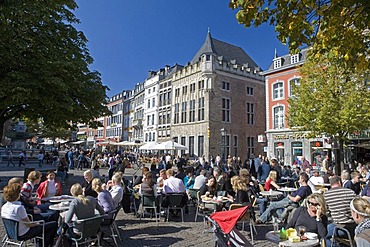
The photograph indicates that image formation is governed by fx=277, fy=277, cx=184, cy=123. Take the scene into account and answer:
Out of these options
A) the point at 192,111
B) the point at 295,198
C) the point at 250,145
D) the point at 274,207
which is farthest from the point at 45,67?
the point at 250,145

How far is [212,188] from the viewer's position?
8438 millimetres

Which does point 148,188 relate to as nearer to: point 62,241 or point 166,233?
point 166,233

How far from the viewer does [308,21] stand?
15.5 ft

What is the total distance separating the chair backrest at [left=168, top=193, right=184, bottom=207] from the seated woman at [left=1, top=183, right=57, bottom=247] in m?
3.53

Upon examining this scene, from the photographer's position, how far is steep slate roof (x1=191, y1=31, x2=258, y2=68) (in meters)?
39.9

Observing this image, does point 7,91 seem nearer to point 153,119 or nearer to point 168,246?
point 168,246

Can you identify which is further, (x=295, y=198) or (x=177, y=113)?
(x=177, y=113)

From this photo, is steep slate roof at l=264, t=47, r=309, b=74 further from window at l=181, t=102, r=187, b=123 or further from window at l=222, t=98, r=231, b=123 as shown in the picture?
window at l=181, t=102, r=187, b=123

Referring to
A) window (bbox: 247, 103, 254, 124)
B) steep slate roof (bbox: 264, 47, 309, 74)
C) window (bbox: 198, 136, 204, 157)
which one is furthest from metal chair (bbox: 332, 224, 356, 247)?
window (bbox: 247, 103, 254, 124)

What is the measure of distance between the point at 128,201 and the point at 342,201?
6.31 meters

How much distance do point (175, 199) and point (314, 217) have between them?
166 inches

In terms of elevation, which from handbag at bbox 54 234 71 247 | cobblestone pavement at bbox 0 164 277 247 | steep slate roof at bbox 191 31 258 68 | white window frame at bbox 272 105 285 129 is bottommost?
cobblestone pavement at bbox 0 164 277 247

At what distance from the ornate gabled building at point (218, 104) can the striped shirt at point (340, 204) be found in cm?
2808

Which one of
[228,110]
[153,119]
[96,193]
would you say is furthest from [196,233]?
Answer: [153,119]
